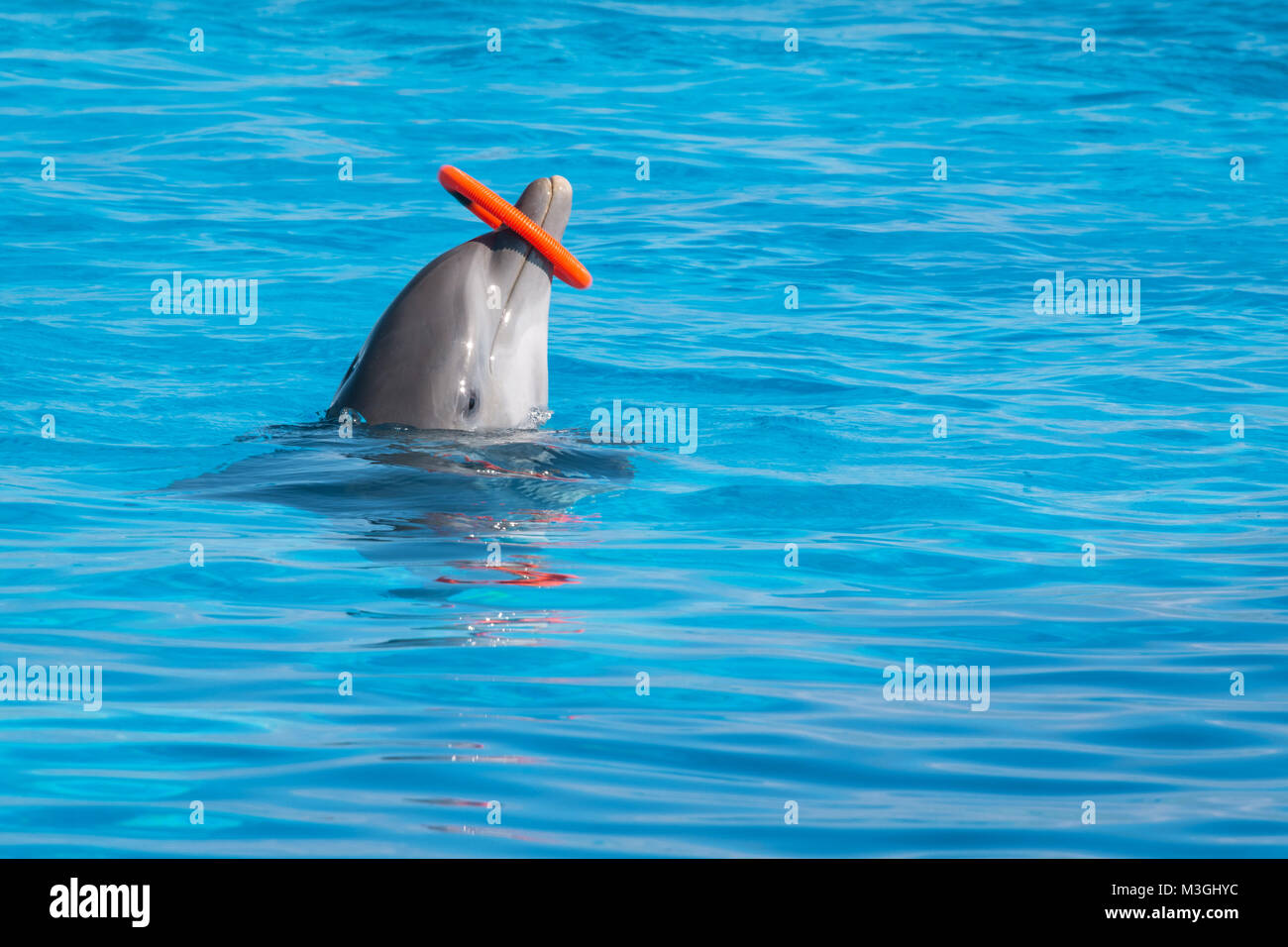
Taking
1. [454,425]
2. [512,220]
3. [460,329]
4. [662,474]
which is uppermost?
[512,220]

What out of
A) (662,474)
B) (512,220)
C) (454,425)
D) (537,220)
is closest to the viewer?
(512,220)

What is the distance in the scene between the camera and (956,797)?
14.9ft

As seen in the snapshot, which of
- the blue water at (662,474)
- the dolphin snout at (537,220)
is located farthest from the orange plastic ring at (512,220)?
the blue water at (662,474)

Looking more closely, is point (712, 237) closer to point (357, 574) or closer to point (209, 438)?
point (209, 438)

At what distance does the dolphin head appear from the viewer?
298 inches

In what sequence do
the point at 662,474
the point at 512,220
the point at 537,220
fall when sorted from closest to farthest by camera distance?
the point at 512,220
the point at 537,220
the point at 662,474

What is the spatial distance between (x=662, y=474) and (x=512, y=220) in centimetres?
188

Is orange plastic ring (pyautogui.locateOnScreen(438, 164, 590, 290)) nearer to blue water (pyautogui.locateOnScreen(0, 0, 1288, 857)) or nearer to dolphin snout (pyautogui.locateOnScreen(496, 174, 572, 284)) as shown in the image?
dolphin snout (pyautogui.locateOnScreen(496, 174, 572, 284))

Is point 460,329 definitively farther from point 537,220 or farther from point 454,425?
point 537,220

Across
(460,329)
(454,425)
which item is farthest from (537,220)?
(454,425)

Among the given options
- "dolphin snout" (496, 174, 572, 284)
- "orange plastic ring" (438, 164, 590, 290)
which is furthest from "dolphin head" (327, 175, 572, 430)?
"orange plastic ring" (438, 164, 590, 290)

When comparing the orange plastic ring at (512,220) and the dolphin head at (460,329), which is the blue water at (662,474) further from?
the orange plastic ring at (512,220)

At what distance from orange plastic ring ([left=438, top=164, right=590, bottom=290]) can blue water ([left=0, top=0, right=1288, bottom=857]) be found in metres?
0.87

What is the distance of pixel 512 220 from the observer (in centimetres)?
733
